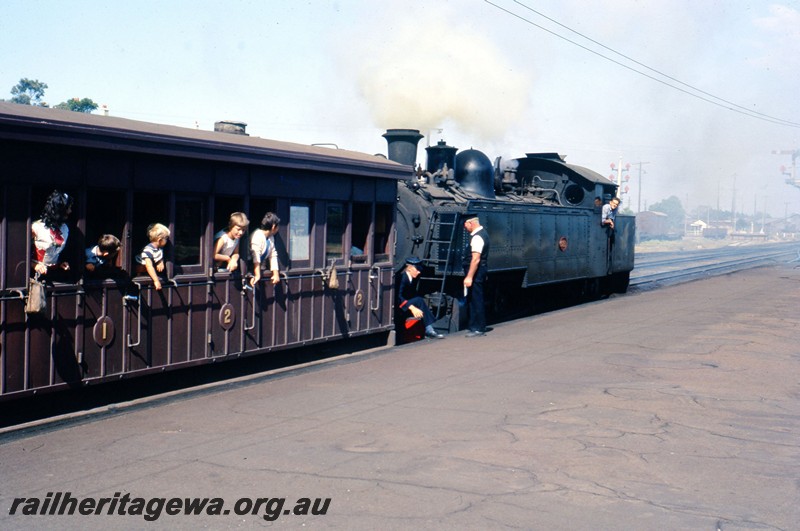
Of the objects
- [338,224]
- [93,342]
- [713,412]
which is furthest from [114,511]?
[338,224]

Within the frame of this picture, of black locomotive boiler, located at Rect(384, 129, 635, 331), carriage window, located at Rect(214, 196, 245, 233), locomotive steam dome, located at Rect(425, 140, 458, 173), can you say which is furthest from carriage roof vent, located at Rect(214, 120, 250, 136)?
locomotive steam dome, located at Rect(425, 140, 458, 173)

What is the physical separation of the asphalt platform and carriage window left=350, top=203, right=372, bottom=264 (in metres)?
1.67

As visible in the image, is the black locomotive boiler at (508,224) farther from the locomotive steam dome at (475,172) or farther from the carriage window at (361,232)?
the carriage window at (361,232)

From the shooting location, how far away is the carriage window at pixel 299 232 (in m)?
10.5

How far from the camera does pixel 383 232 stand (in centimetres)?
1259

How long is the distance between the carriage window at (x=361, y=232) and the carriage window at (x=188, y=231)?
3.12 m

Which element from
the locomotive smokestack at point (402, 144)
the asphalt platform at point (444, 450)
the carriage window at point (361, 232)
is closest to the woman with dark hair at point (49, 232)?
the asphalt platform at point (444, 450)

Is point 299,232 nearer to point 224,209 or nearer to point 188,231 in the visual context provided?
point 224,209

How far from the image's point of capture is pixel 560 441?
6844 millimetres

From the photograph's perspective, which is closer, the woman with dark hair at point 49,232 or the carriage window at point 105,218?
the woman with dark hair at point 49,232

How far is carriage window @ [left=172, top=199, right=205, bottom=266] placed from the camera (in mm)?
8797

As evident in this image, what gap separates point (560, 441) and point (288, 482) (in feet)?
7.83

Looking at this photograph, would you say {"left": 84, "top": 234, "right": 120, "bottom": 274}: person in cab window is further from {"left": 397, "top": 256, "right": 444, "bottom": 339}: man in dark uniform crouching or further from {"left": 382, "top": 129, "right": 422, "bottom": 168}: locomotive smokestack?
{"left": 382, "top": 129, "right": 422, "bottom": 168}: locomotive smokestack

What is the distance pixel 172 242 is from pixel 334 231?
310 centimetres
